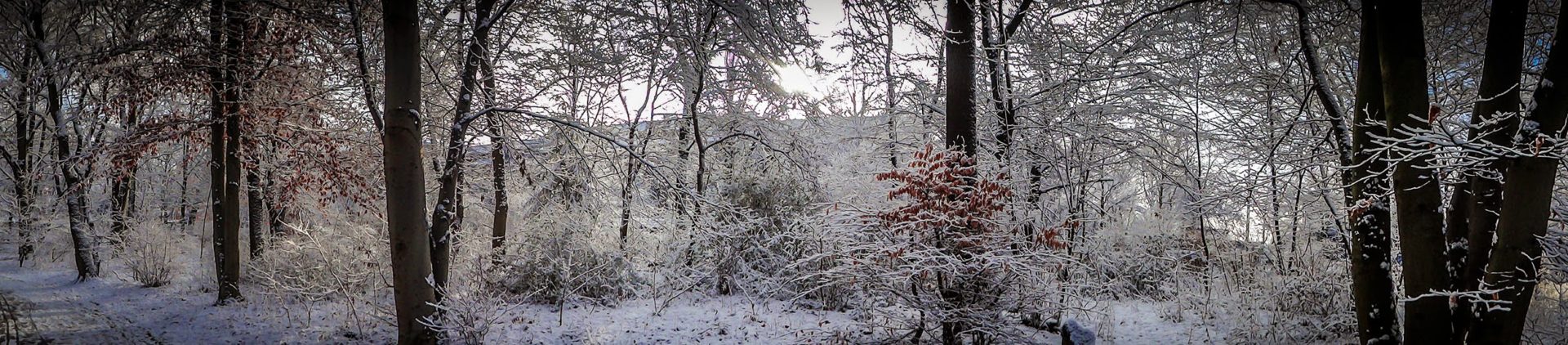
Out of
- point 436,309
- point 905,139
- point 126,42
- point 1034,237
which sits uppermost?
point 126,42

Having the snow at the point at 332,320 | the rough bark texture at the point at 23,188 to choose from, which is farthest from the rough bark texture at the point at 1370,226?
the rough bark texture at the point at 23,188

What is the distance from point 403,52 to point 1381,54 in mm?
6713

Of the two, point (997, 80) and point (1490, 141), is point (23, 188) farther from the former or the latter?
point (1490, 141)

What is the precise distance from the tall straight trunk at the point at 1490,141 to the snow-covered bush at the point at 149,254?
43.3ft

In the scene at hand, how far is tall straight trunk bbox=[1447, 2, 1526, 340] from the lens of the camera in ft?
13.3

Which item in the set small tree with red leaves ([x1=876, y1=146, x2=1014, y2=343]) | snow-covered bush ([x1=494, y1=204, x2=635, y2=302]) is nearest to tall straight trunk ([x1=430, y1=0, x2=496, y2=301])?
snow-covered bush ([x1=494, y1=204, x2=635, y2=302])

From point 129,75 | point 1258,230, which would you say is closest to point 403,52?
point 129,75

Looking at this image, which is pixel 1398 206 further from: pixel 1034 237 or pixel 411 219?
pixel 411 219

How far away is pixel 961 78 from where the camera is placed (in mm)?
6621

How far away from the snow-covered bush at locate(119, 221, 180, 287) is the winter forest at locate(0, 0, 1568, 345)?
71 mm

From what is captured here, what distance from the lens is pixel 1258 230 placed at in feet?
27.4

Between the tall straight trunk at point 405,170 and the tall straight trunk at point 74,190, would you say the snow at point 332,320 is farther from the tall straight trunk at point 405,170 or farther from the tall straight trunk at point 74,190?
the tall straight trunk at point 405,170

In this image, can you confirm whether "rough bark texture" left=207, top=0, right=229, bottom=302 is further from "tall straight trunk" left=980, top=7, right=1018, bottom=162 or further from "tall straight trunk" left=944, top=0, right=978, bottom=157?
"tall straight trunk" left=980, top=7, right=1018, bottom=162

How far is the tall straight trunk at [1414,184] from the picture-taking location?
4.21 metres
